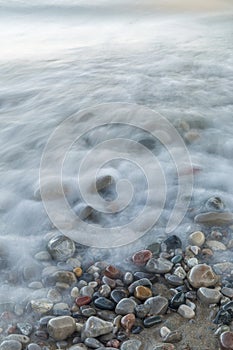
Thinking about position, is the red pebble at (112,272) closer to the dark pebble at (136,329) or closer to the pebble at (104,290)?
the pebble at (104,290)

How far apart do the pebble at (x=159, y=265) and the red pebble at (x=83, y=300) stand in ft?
1.23

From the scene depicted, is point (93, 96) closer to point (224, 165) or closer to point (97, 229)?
point (224, 165)

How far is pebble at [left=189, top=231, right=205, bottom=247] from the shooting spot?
246 centimetres

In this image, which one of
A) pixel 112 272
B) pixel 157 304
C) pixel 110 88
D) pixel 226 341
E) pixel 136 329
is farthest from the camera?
pixel 110 88

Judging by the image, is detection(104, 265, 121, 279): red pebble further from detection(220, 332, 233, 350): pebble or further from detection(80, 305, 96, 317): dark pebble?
detection(220, 332, 233, 350): pebble

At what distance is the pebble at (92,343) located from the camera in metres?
1.87

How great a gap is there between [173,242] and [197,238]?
0.15 m

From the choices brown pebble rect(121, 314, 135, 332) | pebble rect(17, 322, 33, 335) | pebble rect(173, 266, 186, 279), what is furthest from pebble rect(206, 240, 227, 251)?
pebble rect(17, 322, 33, 335)

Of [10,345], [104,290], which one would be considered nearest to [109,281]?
[104,290]

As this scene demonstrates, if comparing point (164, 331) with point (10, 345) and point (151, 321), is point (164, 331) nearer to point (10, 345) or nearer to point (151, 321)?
point (151, 321)

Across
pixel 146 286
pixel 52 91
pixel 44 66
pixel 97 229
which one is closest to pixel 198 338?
pixel 146 286

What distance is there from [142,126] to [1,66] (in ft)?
9.13

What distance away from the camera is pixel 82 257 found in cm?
241

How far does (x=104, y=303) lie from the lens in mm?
2078
